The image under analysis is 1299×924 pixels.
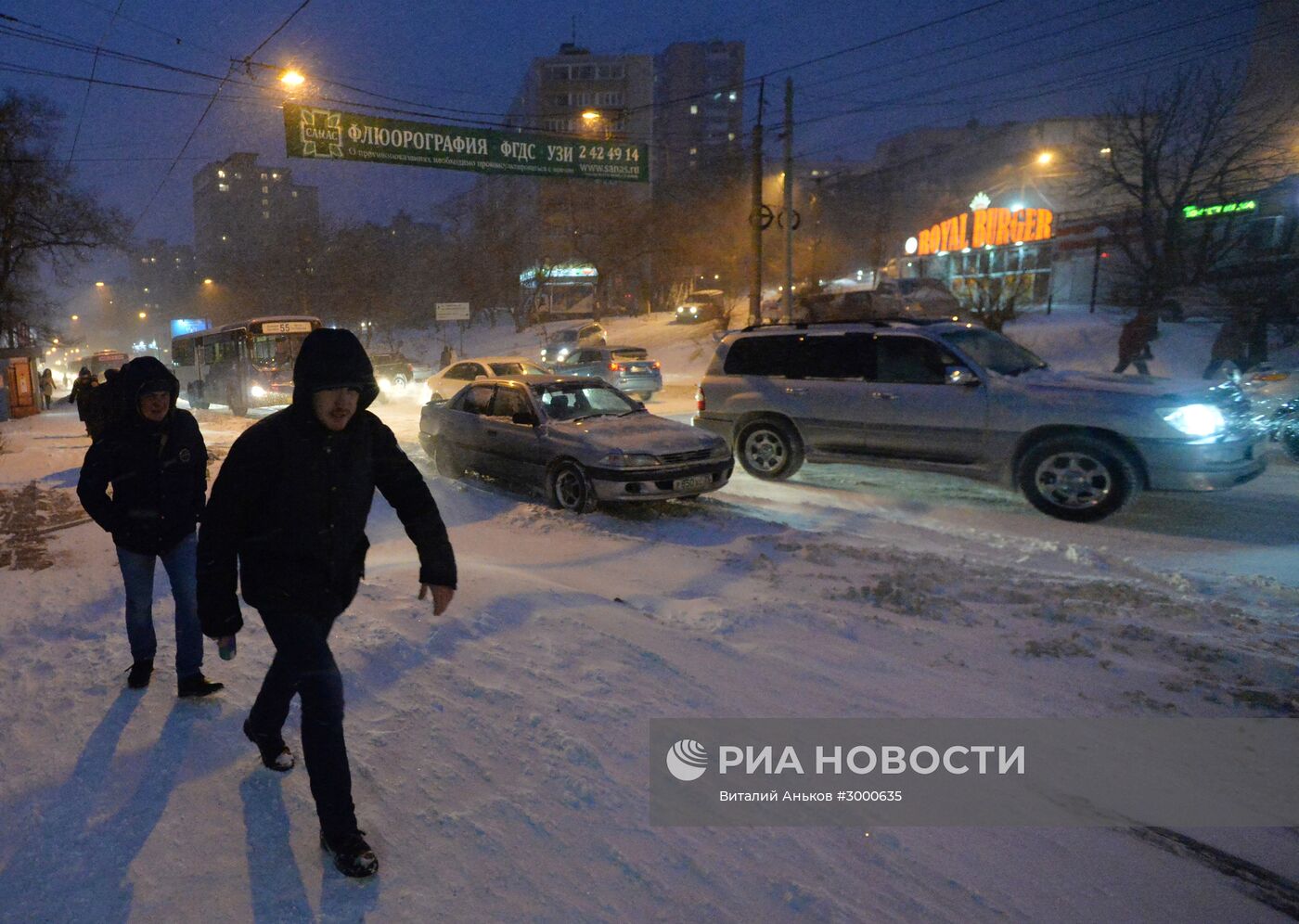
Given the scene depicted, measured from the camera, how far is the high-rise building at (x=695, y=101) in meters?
105

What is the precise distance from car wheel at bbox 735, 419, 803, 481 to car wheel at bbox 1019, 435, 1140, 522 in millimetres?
2711

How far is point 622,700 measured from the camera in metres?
3.84

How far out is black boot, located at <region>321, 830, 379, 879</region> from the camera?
8.62 feet

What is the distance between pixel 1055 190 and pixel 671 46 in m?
94.1

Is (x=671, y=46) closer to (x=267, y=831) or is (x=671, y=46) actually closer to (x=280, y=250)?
(x=280, y=250)

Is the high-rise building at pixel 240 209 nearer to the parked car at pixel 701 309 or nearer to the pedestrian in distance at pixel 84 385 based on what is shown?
the parked car at pixel 701 309

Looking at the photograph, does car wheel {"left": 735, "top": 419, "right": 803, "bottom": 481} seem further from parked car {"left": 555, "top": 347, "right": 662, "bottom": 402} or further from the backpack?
parked car {"left": 555, "top": 347, "right": 662, "bottom": 402}

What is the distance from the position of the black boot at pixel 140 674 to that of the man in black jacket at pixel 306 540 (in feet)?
5.77

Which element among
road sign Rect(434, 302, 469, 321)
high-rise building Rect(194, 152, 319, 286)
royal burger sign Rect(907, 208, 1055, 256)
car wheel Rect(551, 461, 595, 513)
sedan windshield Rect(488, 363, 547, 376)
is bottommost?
car wheel Rect(551, 461, 595, 513)

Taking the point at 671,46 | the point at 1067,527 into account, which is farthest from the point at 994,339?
the point at 671,46

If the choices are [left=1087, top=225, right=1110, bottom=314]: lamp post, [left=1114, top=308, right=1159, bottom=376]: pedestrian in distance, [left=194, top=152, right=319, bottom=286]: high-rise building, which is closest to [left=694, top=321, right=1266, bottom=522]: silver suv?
[left=1114, top=308, right=1159, bottom=376]: pedestrian in distance

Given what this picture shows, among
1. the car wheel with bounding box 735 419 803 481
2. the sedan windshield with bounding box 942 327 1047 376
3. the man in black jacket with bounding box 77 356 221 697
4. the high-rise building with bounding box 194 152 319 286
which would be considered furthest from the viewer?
the high-rise building with bounding box 194 152 319 286

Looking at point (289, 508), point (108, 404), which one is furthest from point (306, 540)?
point (108, 404)

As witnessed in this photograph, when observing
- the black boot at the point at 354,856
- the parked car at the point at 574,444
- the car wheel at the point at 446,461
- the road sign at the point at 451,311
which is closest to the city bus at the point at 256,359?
the road sign at the point at 451,311
